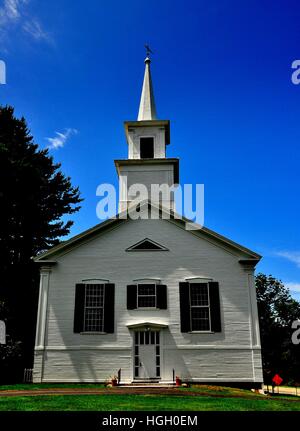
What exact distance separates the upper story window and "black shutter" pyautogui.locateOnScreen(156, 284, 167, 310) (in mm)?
9898

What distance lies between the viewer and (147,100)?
26.9 meters

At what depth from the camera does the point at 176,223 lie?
18688 mm

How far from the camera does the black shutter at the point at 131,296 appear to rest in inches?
685

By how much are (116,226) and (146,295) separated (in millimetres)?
3610

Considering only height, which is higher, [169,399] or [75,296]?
[75,296]

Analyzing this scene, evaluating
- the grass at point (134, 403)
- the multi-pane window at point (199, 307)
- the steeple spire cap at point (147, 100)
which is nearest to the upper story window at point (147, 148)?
the steeple spire cap at point (147, 100)

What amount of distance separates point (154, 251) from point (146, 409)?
9223mm

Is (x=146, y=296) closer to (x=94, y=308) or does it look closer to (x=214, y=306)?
(x=94, y=308)

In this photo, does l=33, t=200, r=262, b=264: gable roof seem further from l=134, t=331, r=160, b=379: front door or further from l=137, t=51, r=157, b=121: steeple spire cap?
l=137, t=51, r=157, b=121: steeple spire cap

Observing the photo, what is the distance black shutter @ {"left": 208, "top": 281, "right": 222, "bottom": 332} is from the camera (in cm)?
1705

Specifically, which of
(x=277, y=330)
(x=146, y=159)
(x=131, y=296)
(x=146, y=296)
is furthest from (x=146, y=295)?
(x=277, y=330)

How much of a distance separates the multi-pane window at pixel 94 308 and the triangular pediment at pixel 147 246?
2.30 meters
